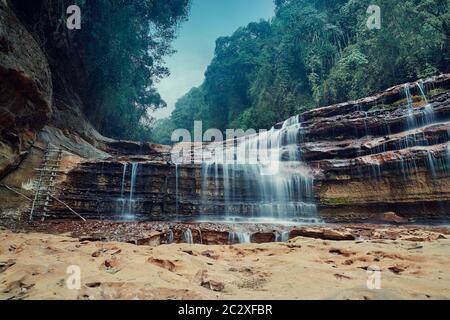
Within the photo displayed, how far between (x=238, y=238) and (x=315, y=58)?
21361 mm

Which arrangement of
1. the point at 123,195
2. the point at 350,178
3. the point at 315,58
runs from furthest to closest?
the point at 315,58
the point at 350,178
the point at 123,195

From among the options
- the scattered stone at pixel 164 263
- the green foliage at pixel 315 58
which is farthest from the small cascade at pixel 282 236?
the green foliage at pixel 315 58

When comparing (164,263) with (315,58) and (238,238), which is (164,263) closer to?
(238,238)

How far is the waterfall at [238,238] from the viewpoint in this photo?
276 inches

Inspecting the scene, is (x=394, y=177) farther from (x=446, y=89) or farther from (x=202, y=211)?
(x=202, y=211)

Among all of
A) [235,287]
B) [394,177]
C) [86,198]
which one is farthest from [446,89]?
[86,198]

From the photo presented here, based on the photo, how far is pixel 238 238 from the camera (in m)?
7.04

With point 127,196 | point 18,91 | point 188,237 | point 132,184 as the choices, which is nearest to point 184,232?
point 188,237

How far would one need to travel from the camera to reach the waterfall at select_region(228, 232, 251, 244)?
7.01 metres

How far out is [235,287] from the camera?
244 cm

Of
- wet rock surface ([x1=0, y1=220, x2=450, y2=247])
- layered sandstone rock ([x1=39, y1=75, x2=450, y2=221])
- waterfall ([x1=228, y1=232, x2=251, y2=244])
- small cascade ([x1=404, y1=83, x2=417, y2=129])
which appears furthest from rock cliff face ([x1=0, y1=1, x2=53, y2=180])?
small cascade ([x1=404, y1=83, x2=417, y2=129])

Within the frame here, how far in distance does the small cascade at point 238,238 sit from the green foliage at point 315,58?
1521 cm

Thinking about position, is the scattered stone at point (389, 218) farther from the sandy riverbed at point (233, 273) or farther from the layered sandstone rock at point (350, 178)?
the sandy riverbed at point (233, 273)
